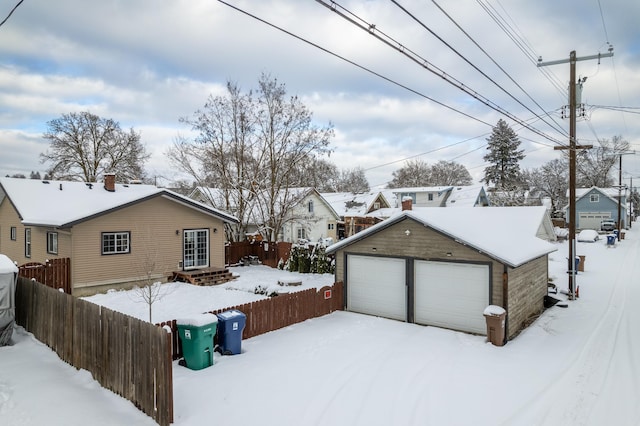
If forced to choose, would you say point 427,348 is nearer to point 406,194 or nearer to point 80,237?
point 80,237

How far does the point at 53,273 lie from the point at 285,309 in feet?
32.4

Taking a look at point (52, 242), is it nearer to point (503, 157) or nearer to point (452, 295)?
point (452, 295)

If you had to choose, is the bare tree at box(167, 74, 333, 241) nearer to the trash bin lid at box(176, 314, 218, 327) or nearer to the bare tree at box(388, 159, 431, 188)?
the trash bin lid at box(176, 314, 218, 327)

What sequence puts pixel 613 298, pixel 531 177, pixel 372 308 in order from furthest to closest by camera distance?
pixel 531 177
pixel 613 298
pixel 372 308

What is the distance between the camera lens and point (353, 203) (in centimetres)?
4862

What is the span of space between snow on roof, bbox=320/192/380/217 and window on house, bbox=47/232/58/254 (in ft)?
99.8

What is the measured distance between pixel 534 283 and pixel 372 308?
5.40 m

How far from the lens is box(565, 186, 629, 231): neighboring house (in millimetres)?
49625

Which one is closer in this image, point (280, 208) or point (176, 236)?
Answer: point (176, 236)

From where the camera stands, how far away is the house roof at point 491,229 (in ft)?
35.2

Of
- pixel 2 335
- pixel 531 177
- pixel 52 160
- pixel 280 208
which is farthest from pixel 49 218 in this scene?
pixel 531 177

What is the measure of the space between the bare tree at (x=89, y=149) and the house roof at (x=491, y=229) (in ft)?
110

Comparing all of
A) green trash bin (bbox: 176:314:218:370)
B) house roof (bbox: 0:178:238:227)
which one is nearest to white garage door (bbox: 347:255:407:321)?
green trash bin (bbox: 176:314:218:370)

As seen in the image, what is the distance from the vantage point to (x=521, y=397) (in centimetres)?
690
